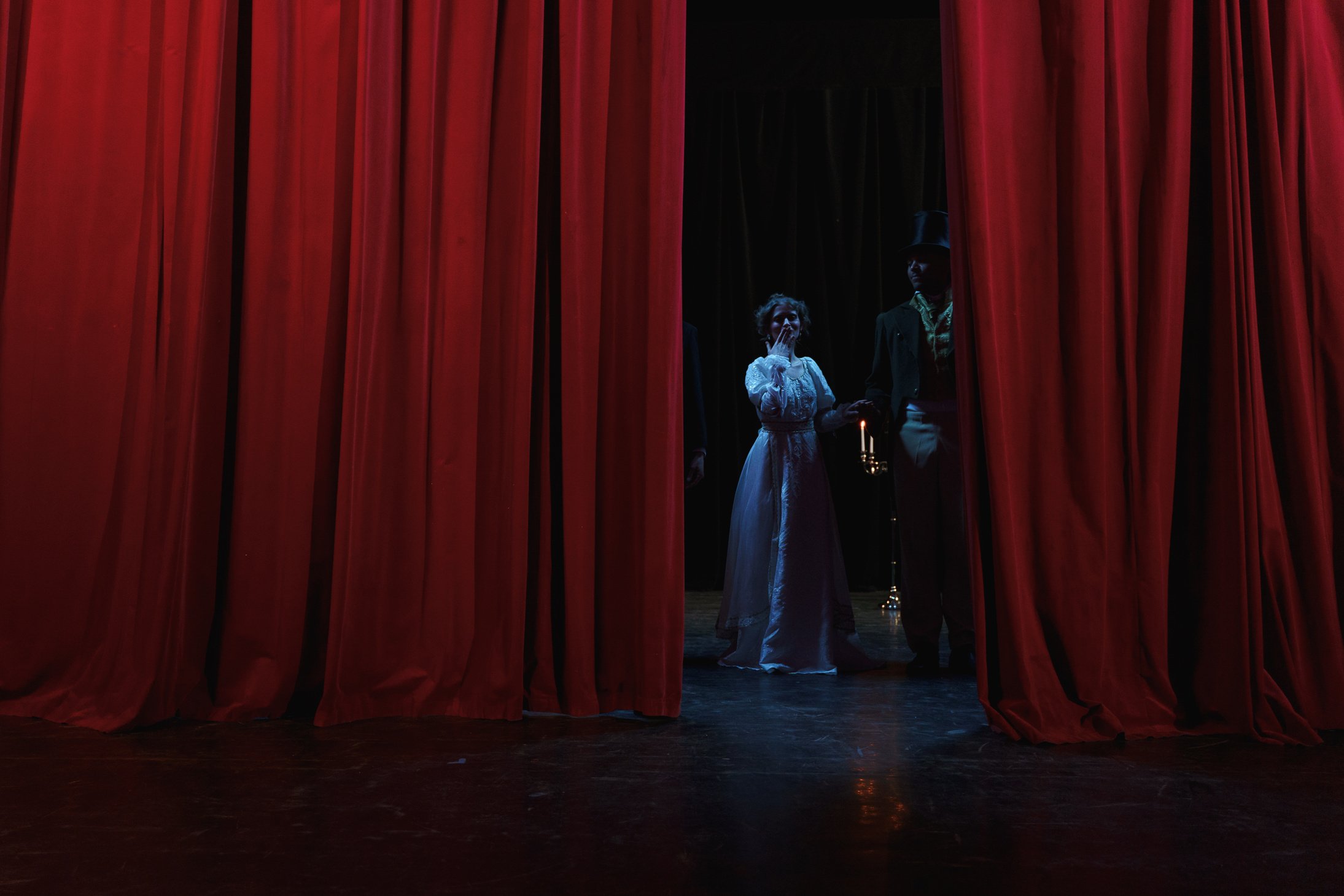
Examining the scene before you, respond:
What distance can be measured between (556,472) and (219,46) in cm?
147

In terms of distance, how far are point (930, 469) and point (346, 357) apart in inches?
79.7

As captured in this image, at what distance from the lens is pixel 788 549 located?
12.2ft

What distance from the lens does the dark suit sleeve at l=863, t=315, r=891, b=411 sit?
3.81 metres

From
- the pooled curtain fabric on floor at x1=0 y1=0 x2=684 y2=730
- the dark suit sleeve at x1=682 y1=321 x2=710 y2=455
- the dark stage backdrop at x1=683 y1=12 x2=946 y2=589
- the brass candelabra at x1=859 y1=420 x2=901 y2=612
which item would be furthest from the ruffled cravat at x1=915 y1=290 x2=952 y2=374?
the dark stage backdrop at x1=683 y1=12 x2=946 y2=589

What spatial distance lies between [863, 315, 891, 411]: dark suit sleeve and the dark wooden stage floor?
1.43 m

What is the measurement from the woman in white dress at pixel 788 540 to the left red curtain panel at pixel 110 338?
1.85m

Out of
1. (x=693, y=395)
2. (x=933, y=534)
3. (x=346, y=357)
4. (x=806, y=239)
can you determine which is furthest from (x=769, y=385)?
(x=806, y=239)

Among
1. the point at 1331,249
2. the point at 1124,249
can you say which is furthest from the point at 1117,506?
the point at 1331,249

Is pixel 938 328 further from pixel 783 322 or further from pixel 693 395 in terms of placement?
pixel 693 395

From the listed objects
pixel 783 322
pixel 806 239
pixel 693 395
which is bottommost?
pixel 693 395

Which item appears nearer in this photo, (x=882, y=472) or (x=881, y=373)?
(x=881, y=373)

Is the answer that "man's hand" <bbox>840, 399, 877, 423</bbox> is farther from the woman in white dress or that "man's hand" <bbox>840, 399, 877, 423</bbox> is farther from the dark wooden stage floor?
the dark wooden stage floor

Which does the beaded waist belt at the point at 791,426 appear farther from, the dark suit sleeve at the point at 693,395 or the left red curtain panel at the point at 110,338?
the left red curtain panel at the point at 110,338

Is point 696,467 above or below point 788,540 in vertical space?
above
